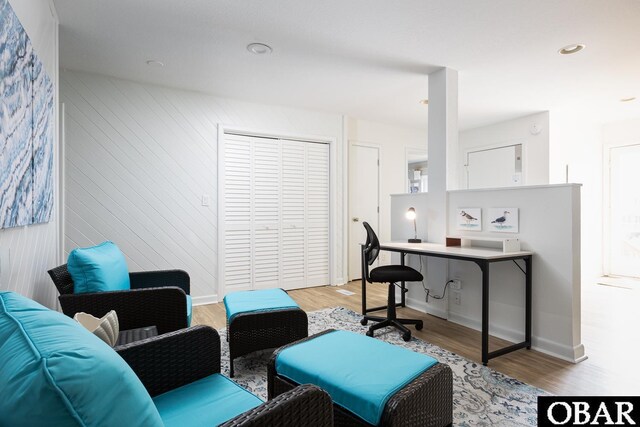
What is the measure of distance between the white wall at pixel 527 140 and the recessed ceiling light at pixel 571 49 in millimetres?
2029

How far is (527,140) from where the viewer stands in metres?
5.09

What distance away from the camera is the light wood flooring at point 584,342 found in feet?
7.05

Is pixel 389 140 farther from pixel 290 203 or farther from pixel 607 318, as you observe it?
pixel 607 318

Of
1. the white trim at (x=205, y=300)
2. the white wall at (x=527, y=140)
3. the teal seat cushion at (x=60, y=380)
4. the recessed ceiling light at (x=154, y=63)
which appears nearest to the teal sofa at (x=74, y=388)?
the teal seat cushion at (x=60, y=380)

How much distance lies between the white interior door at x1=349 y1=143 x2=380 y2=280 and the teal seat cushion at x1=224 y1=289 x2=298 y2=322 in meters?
2.51

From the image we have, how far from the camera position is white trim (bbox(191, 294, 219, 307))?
394cm

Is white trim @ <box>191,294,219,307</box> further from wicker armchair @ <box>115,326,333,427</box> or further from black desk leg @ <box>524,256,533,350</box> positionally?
black desk leg @ <box>524,256,533,350</box>

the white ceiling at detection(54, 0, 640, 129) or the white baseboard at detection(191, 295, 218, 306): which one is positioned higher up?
the white ceiling at detection(54, 0, 640, 129)

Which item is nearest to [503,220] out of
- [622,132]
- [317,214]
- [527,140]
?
[317,214]

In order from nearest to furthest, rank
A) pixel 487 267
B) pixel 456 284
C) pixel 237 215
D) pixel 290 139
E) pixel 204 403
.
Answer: pixel 204 403 → pixel 487 267 → pixel 456 284 → pixel 237 215 → pixel 290 139

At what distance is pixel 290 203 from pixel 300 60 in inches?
75.2

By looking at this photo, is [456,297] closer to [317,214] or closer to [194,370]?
[317,214]

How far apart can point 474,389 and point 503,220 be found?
146 cm

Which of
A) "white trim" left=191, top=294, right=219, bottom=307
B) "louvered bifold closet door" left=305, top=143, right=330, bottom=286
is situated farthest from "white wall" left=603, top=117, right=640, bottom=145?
"white trim" left=191, top=294, right=219, bottom=307
